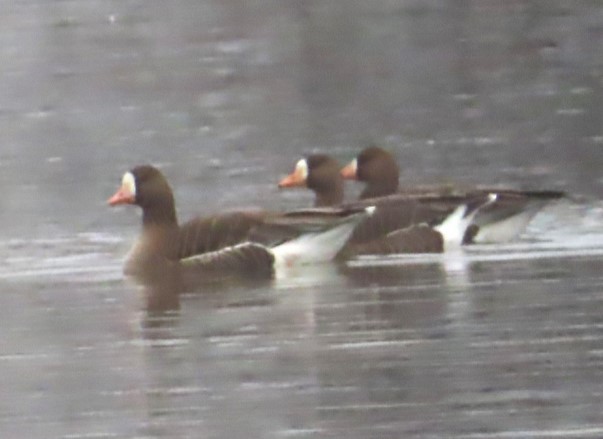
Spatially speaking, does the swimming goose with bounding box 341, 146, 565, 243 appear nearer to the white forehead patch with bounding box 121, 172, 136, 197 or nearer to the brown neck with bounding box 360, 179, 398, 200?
the brown neck with bounding box 360, 179, 398, 200

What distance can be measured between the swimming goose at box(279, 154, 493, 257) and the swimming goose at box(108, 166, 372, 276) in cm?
45

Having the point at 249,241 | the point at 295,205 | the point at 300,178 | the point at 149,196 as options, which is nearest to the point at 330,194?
the point at 300,178

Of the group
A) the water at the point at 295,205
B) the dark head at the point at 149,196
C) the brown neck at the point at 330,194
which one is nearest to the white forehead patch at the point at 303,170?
the brown neck at the point at 330,194

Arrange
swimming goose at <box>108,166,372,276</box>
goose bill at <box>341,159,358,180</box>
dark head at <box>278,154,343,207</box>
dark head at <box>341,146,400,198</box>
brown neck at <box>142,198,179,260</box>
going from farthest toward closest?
goose bill at <box>341,159,358,180</box>, dark head at <box>341,146,400,198</box>, dark head at <box>278,154,343,207</box>, brown neck at <box>142,198,179,260</box>, swimming goose at <box>108,166,372,276</box>

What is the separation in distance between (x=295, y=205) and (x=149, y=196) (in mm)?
3817

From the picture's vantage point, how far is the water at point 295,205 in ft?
28.6

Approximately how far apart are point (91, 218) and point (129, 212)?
548mm

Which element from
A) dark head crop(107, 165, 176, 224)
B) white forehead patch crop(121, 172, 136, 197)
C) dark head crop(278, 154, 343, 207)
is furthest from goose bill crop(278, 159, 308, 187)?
white forehead patch crop(121, 172, 136, 197)

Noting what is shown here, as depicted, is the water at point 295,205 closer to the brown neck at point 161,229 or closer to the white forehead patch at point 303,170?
the brown neck at point 161,229

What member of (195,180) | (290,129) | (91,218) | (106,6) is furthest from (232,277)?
(106,6)

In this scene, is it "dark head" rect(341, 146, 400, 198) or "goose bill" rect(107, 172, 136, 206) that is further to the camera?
"dark head" rect(341, 146, 400, 198)

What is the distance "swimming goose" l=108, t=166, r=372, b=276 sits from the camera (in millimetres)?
14242

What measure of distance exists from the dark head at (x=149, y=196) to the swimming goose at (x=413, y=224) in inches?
44.9

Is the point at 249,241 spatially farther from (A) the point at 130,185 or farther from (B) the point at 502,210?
(B) the point at 502,210
